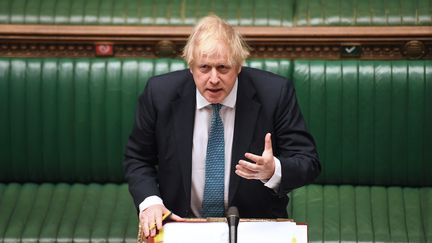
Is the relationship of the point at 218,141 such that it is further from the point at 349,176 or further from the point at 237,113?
the point at 349,176

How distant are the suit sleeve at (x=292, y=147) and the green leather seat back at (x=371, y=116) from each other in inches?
46.8

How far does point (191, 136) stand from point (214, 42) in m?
0.41

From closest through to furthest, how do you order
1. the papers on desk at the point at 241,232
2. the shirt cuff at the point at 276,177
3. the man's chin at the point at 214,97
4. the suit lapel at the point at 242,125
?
the papers on desk at the point at 241,232 < the shirt cuff at the point at 276,177 < the man's chin at the point at 214,97 < the suit lapel at the point at 242,125

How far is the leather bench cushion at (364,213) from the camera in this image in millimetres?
3723

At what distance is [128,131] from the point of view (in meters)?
4.11

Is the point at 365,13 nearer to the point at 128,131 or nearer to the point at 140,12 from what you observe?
the point at 140,12

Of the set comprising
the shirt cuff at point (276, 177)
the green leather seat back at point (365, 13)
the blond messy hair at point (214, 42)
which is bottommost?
the shirt cuff at point (276, 177)

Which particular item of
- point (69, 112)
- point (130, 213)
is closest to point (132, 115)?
point (69, 112)

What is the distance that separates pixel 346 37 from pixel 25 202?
201cm

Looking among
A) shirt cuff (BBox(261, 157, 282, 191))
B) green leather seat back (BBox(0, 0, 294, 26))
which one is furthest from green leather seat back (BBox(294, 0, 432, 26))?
shirt cuff (BBox(261, 157, 282, 191))

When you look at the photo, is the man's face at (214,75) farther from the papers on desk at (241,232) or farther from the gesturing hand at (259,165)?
the papers on desk at (241,232)

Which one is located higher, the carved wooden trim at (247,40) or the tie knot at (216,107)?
the carved wooden trim at (247,40)

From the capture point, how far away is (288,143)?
2.77 m

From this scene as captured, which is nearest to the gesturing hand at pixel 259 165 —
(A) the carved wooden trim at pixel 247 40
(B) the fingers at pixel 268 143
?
(B) the fingers at pixel 268 143
